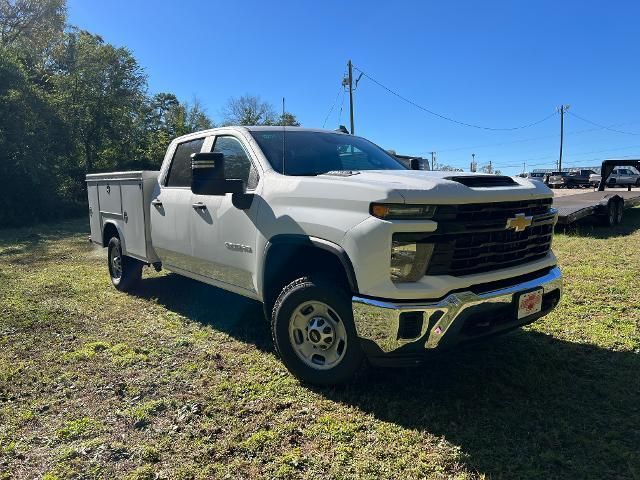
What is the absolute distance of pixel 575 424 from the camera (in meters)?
2.94

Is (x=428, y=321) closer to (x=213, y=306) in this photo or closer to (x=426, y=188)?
(x=426, y=188)

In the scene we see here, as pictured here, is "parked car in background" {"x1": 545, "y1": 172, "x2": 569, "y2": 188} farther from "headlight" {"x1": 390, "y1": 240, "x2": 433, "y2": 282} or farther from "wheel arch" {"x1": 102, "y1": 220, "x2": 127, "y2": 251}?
"headlight" {"x1": 390, "y1": 240, "x2": 433, "y2": 282}

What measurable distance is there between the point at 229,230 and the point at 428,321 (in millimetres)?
1979

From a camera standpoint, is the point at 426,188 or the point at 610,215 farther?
the point at 610,215

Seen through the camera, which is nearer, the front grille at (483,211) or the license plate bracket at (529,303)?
the front grille at (483,211)

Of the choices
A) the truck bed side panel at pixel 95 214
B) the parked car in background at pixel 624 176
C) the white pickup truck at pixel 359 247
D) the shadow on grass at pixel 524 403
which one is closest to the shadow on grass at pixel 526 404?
the shadow on grass at pixel 524 403

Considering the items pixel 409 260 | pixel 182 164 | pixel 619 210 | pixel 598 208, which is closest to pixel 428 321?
pixel 409 260

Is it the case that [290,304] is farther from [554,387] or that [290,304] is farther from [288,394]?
[554,387]

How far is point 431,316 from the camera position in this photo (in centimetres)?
286

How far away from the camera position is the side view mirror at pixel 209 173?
3.63m

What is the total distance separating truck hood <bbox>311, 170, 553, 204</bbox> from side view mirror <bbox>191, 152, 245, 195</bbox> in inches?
30.4

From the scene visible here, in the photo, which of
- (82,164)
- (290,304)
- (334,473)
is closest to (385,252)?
(290,304)

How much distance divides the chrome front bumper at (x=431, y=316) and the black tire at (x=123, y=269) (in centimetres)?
424

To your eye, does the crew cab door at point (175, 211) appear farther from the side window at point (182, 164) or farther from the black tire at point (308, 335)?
the black tire at point (308, 335)
